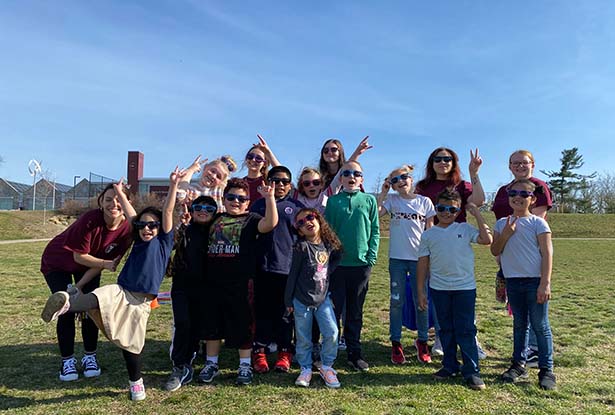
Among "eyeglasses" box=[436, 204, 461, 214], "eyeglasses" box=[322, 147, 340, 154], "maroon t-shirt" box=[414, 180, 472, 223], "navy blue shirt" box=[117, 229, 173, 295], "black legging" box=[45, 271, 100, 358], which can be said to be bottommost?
"black legging" box=[45, 271, 100, 358]

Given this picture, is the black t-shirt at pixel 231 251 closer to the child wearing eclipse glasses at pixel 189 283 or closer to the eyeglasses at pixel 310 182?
the child wearing eclipse glasses at pixel 189 283

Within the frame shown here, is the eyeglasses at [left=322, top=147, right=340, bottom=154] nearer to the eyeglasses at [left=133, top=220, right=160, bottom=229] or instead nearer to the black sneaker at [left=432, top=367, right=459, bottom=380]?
the eyeglasses at [left=133, top=220, right=160, bottom=229]

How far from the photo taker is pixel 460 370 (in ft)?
13.8

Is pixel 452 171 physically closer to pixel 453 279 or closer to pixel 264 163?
pixel 453 279

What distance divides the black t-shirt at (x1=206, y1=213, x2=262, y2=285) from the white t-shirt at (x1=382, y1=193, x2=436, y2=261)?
1.64 metres

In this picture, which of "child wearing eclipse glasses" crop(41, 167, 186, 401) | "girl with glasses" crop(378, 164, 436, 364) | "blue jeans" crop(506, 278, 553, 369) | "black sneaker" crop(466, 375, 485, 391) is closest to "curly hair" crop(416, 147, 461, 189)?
"girl with glasses" crop(378, 164, 436, 364)

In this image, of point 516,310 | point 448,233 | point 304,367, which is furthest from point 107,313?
point 516,310

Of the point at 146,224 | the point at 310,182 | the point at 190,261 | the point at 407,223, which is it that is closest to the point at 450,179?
the point at 407,223

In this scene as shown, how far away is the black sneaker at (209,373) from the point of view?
13.3ft

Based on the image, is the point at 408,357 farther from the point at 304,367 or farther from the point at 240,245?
the point at 240,245

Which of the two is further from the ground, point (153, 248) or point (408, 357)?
point (153, 248)

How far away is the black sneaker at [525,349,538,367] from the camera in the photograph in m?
4.54

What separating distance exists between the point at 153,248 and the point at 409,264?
2743mm

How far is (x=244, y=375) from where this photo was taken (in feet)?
13.2
